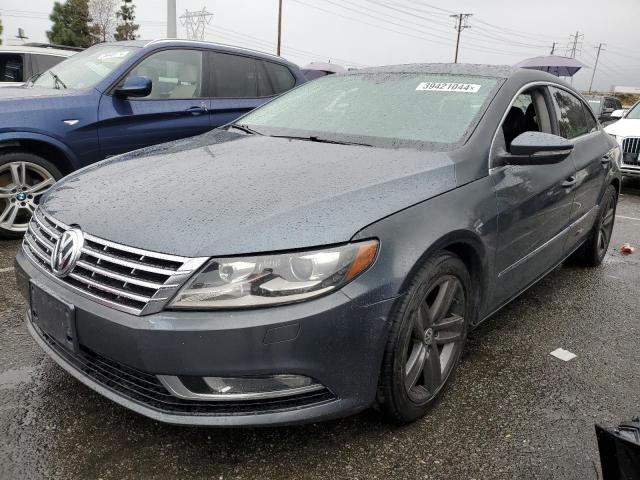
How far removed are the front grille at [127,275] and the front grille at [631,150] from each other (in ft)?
28.7

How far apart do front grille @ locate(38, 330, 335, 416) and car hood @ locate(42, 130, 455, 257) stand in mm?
436

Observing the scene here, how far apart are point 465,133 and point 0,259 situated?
338cm

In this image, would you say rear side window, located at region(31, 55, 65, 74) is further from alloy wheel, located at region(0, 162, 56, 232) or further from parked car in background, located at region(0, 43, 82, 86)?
alloy wheel, located at region(0, 162, 56, 232)

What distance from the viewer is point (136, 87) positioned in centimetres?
426

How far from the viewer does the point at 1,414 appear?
2.12 meters

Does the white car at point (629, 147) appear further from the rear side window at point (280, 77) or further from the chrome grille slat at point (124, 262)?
the chrome grille slat at point (124, 262)

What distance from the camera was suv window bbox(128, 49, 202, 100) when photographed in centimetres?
467

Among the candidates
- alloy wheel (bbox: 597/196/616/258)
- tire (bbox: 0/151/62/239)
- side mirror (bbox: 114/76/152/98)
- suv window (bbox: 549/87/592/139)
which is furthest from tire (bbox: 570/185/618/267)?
tire (bbox: 0/151/62/239)

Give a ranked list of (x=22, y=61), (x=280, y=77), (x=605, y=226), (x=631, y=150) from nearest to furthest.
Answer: (x=605, y=226), (x=280, y=77), (x=22, y=61), (x=631, y=150)

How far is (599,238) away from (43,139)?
445 centimetres

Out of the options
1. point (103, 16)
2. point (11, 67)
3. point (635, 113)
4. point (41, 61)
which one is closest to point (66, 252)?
point (41, 61)

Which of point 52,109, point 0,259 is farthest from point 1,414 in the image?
point 52,109

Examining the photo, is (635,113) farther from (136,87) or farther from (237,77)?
(136,87)

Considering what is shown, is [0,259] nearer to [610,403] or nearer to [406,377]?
[406,377]
